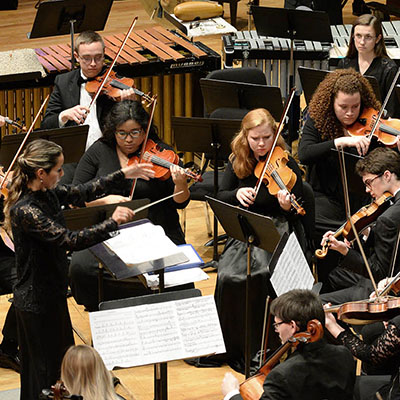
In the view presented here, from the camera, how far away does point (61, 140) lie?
5297 millimetres

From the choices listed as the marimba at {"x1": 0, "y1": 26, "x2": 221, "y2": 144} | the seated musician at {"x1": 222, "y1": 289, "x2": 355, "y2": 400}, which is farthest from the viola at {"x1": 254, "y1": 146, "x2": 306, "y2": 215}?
the marimba at {"x1": 0, "y1": 26, "x2": 221, "y2": 144}

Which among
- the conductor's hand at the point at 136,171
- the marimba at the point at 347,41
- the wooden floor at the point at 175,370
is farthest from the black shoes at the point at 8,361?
the marimba at the point at 347,41

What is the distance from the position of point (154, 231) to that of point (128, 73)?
9.36 feet

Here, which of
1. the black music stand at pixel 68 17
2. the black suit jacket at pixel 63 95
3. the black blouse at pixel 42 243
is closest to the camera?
the black blouse at pixel 42 243

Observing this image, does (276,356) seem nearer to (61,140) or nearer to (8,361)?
(8,361)

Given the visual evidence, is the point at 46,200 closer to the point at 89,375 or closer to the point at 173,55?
the point at 89,375

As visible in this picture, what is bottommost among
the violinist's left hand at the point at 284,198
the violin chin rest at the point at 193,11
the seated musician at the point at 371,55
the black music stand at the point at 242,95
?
the violinist's left hand at the point at 284,198

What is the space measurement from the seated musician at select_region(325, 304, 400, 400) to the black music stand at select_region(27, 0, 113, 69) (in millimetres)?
3411

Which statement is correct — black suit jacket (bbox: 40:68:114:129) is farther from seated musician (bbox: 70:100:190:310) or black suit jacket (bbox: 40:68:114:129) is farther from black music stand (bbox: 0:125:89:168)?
seated musician (bbox: 70:100:190:310)

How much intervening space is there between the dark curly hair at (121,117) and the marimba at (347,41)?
2579 mm

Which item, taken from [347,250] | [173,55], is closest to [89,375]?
[347,250]

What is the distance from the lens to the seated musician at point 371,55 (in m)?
6.16

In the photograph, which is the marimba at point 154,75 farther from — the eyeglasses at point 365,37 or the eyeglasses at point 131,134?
the eyeglasses at point 131,134

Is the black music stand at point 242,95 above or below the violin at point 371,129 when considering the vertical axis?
above
